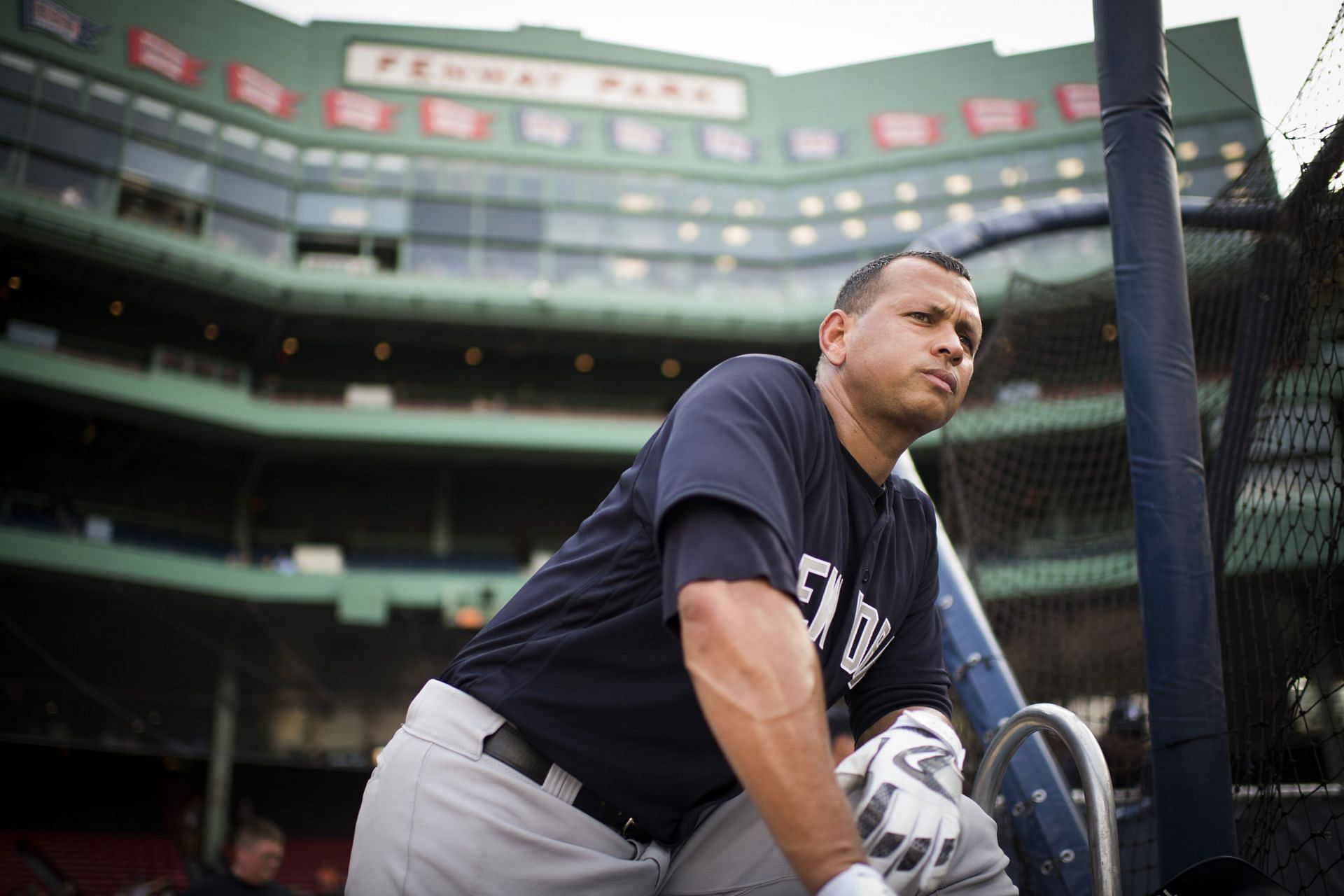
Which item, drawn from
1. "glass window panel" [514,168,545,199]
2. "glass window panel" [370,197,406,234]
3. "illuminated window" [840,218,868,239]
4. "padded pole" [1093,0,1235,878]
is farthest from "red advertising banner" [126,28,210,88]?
"padded pole" [1093,0,1235,878]

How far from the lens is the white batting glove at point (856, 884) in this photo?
116 cm

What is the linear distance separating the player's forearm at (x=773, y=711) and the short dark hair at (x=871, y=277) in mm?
817

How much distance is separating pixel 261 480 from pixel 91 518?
18.1 ft

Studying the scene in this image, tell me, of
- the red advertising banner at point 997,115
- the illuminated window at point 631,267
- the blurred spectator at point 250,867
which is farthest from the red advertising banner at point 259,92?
the blurred spectator at point 250,867

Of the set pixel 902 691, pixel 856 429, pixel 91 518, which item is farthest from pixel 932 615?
pixel 91 518

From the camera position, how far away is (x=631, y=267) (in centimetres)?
2914

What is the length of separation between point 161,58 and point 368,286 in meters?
8.37

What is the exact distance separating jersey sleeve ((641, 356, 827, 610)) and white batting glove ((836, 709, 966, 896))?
0.36 metres

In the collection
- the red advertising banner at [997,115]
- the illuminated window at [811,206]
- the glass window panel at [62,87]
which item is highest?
the red advertising banner at [997,115]

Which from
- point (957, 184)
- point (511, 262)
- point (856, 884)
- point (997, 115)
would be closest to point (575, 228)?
point (511, 262)

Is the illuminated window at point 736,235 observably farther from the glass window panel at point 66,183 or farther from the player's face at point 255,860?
the player's face at point 255,860

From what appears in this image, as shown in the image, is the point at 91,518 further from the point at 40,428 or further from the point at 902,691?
the point at 902,691

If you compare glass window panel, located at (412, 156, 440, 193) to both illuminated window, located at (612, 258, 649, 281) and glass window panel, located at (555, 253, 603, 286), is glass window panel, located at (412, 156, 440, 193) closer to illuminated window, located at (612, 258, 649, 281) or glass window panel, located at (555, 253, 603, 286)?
glass window panel, located at (555, 253, 603, 286)

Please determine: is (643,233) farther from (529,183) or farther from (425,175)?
(425,175)
